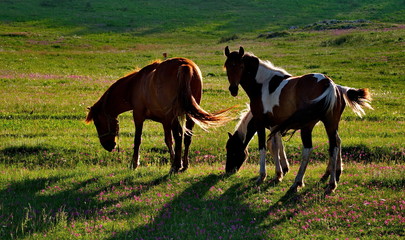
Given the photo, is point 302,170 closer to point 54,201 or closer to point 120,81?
point 54,201

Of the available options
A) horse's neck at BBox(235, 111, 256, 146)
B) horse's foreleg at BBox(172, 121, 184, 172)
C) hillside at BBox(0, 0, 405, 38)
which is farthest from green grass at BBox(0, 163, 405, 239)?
hillside at BBox(0, 0, 405, 38)

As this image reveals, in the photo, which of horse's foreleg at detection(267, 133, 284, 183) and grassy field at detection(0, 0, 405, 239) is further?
horse's foreleg at detection(267, 133, 284, 183)

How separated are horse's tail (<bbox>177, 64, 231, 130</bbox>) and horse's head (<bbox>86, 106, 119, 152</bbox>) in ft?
9.02

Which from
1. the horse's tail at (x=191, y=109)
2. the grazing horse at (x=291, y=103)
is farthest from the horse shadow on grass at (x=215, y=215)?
the horse's tail at (x=191, y=109)

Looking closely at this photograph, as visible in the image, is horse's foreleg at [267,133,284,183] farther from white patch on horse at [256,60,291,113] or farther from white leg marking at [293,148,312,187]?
white patch on horse at [256,60,291,113]

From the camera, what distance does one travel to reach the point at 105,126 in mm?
11398

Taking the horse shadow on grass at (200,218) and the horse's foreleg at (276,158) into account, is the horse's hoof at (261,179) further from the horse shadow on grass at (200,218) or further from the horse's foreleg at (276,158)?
the horse shadow on grass at (200,218)

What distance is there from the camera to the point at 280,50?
161 ft

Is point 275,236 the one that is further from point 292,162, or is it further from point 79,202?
point 292,162

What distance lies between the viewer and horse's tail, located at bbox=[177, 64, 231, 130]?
30.3 ft

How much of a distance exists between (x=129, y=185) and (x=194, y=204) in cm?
184

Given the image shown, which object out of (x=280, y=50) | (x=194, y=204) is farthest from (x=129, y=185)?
(x=280, y=50)

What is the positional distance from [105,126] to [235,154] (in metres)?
3.72

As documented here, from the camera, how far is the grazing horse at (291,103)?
7.80m
